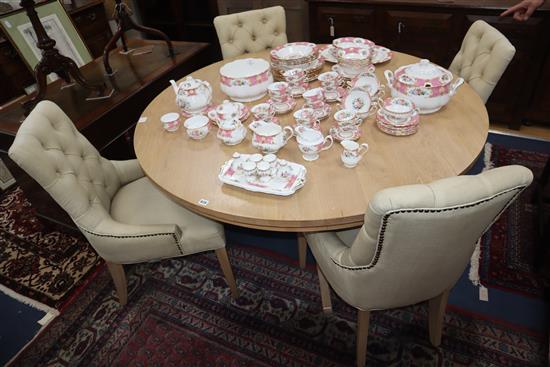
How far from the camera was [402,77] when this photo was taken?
146cm

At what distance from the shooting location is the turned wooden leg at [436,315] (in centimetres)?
138

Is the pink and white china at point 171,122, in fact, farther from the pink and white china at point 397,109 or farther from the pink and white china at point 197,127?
the pink and white china at point 397,109

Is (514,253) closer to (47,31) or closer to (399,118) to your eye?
(399,118)

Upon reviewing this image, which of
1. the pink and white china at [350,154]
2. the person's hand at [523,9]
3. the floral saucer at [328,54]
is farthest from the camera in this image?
the person's hand at [523,9]

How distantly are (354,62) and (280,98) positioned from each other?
1.31 feet

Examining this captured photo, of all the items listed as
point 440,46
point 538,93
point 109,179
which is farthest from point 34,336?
point 538,93

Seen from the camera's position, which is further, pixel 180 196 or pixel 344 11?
pixel 344 11

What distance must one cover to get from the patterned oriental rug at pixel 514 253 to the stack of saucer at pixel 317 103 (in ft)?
3.62

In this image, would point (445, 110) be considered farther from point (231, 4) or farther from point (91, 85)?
point (231, 4)

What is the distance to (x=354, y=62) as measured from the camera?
1.65 meters

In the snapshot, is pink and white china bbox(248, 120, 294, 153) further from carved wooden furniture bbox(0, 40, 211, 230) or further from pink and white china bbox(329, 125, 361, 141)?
carved wooden furniture bbox(0, 40, 211, 230)

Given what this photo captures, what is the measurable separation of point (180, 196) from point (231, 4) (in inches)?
115

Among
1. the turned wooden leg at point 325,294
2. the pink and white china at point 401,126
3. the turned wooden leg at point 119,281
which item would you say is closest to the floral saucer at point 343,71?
the pink and white china at point 401,126

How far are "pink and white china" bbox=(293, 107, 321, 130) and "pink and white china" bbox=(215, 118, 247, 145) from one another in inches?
8.6
